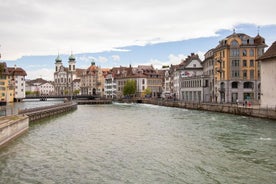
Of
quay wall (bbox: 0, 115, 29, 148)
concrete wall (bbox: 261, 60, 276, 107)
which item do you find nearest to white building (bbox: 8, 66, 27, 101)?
quay wall (bbox: 0, 115, 29, 148)

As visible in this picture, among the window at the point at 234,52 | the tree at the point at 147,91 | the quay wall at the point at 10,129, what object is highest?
the window at the point at 234,52

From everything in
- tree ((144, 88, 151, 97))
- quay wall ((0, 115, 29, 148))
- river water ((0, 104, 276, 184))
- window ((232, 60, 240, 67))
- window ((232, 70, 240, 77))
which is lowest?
river water ((0, 104, 276, 184))

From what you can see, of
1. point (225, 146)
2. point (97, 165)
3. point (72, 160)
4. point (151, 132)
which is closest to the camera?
point (97, 165)

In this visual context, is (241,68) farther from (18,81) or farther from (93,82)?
(93,82)

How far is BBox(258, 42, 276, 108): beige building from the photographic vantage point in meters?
50.4

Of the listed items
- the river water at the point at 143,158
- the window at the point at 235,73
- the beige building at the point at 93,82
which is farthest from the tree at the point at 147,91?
the river water at the point at 143,158

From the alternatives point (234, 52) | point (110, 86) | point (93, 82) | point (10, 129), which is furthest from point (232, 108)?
point (93, 82)

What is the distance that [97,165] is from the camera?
69.0ft

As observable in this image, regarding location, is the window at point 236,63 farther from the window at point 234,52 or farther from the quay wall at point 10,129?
the quay wall at point 10,129

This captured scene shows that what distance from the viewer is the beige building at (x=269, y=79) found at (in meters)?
50.4

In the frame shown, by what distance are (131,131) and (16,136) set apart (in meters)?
11.8

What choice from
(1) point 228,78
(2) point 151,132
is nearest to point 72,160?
(2) point 151,132

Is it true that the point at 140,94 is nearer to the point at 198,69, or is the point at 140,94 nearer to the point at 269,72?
the point at 198,69

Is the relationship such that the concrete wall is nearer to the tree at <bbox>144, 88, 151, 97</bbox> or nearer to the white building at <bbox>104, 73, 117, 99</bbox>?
the tree at <bbox>144, 88, 151, 97</bbox>
